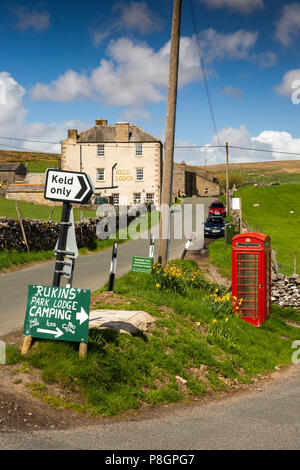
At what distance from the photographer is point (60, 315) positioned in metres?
7.19

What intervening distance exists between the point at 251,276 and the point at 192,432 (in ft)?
29.0

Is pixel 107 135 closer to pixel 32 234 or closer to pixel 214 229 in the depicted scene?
pixel 214 229

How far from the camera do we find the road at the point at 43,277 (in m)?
10.9

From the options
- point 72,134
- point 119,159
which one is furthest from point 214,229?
point 72,134

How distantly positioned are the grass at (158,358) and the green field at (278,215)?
13578mm

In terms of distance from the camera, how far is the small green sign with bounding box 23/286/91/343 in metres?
7.13

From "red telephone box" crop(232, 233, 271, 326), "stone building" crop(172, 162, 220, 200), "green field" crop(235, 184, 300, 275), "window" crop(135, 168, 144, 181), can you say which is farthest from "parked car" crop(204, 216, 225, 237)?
"stone building" crop(172, 162, 220, 200)

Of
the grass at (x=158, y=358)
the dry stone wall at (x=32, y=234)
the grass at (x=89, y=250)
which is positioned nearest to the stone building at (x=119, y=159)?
the grass at (x=89, y=250)

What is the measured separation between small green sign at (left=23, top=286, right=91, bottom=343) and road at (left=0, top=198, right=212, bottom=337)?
7.01 feet

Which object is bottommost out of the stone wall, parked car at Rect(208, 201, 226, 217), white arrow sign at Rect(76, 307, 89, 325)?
white arrow sign at Rect(76, 307, 89, 325)

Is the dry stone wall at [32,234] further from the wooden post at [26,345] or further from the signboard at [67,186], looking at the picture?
the wooden post at [26,345]

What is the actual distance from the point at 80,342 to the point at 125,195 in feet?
173

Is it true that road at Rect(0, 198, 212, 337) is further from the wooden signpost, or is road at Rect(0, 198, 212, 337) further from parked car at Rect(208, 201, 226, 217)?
parked car at Rect(208, 201, 226, 217)

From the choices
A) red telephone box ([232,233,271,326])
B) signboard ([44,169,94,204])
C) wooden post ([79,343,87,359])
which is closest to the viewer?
wooden post ([79,343,87,359])
